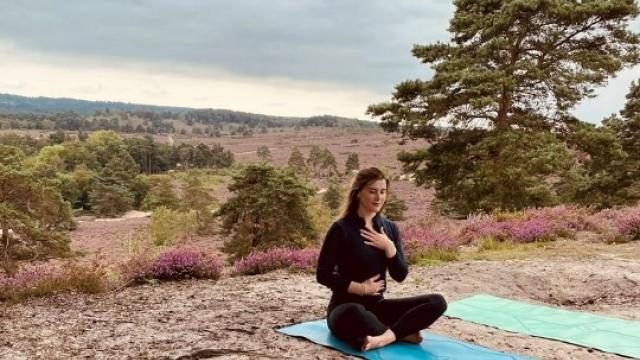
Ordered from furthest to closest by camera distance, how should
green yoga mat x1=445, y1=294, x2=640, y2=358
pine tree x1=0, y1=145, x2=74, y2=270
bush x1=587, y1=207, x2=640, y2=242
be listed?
pine tree x1=0, y1=145, x2=74, y2=270 < bush x1=587, y1=207, x2=640, y2=242 < green yoga mat x1=445, y1=294, x2=640, y2=358

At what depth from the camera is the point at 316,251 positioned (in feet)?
32.4

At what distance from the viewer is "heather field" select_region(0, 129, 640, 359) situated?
4.99 m

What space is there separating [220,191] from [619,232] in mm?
76134

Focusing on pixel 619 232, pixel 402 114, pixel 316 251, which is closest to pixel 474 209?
pixel 402 114

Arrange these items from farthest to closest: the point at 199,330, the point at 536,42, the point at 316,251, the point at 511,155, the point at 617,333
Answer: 1. the point at 536,42
2. the point at 511,155
3. the point at 316,251
4. the point at 617,333
5. the point at 199,330

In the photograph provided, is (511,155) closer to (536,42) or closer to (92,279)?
(536,42)

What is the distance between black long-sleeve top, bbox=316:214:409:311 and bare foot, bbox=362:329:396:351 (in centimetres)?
34

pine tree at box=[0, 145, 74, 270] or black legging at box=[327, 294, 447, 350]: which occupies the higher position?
black legging at box=[327, 294, 447, 350]

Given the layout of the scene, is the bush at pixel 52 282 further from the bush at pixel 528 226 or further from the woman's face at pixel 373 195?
the bush at pixel 528 226

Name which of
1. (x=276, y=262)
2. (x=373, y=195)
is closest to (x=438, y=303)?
(x=373, y=195)

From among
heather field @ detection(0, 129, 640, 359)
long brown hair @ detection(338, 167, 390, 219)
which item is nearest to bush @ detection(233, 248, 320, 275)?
heather field @ detection(0, 129, 640, 359)

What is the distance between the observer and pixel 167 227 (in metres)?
43.3

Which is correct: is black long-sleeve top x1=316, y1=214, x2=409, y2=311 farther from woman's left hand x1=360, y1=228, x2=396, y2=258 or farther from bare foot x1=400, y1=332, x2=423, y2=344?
bare foot x1=400, y1=332, x2=423, y2=344

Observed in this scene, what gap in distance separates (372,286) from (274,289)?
3091 millimetres
